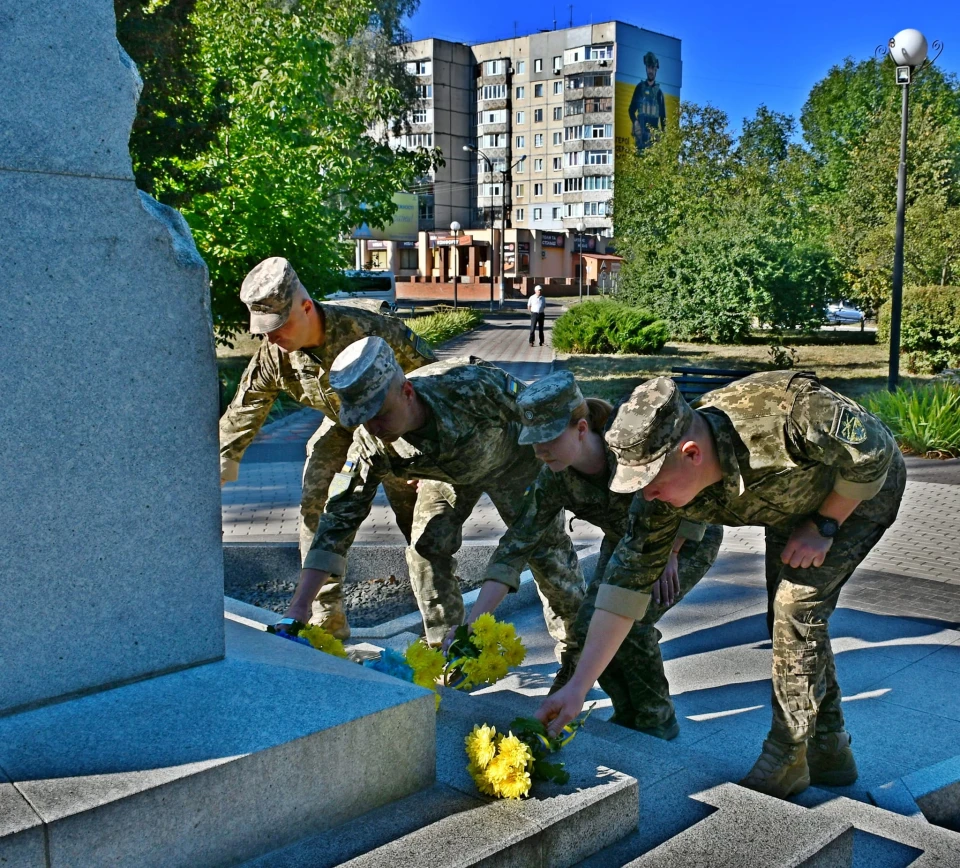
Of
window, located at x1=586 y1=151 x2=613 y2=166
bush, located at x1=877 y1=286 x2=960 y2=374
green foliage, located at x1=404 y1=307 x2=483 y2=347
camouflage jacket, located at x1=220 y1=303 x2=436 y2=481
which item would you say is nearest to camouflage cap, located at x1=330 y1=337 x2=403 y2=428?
camouflage jacket, located at x1=220 y1=303 x2=436 y2=481

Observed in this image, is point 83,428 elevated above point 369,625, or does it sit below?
above

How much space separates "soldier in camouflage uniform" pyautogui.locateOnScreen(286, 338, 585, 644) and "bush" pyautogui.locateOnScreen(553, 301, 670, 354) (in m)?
19.3

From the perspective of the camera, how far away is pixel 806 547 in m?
3.54

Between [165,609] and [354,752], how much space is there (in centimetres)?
73

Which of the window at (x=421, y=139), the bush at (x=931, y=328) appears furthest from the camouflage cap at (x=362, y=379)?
the window at (x=421, y=139)

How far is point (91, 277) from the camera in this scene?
2.87m

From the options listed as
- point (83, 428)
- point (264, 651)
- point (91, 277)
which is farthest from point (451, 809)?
point (91, 277)

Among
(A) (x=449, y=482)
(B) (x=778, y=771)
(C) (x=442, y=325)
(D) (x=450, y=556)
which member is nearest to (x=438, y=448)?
(A) (x=449, y=482)

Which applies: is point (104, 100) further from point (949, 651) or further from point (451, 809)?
point (949, 651)

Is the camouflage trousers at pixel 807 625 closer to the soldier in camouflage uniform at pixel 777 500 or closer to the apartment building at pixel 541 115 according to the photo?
the soldier in camouflage uniform at pixel 777 500

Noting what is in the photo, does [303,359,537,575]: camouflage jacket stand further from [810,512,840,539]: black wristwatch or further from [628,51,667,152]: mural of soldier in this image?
[628,51,667,152]: mural of soldier

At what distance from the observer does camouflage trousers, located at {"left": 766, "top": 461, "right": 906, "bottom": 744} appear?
362cm

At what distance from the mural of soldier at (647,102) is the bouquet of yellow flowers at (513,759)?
78.4 m

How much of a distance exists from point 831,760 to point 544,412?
1.73 meters
